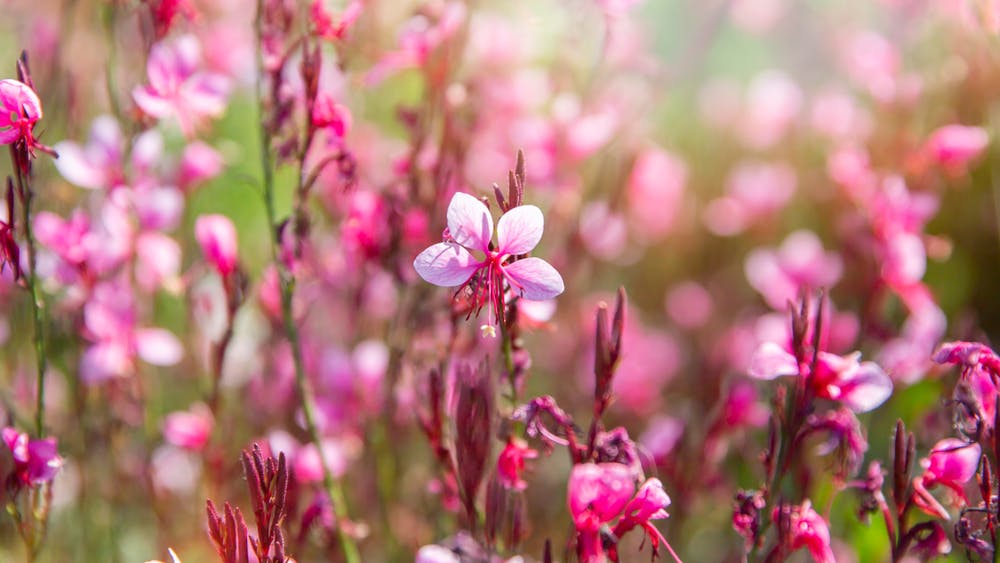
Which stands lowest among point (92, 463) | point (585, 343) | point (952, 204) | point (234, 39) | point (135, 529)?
point (135, 529)

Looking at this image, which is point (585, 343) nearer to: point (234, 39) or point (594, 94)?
point (594, 94)

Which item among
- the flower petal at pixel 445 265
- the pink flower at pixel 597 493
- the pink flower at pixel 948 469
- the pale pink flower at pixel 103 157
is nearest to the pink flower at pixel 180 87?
the pale pink flower at pixel 103 157

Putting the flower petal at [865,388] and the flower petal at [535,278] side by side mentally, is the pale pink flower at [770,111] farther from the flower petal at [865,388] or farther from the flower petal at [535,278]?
the flower petal at [535,278]

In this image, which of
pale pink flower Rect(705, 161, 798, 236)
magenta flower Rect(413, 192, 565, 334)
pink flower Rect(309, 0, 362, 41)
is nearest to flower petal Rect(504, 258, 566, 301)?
magenta flower Rect(413, 192, 565, 334)

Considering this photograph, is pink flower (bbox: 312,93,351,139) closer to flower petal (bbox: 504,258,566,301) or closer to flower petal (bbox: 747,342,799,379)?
flower petal (bbox: 504,258,566,301)

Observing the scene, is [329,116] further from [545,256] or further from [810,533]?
[545,256]

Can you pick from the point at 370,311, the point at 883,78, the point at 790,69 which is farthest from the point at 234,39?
the point at 790,69
